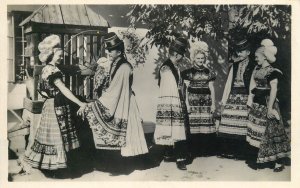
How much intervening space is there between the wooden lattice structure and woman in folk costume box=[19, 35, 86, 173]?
0.05m

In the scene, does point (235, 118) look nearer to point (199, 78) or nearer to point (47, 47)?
point (199, 78)

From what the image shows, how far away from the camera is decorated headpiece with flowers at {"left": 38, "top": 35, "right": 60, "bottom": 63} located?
3.27 metres

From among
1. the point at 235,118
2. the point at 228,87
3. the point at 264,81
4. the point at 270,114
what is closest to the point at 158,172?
the point at 235,118

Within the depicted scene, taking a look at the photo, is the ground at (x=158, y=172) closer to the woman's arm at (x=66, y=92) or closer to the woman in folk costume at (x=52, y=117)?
the woman in folk costume at (x=52, y=117)

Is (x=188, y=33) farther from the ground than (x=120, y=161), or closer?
farther from the ground

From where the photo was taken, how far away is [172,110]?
3.36m

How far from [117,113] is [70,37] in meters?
0.70

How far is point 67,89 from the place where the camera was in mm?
3295

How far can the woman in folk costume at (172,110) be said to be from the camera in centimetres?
336

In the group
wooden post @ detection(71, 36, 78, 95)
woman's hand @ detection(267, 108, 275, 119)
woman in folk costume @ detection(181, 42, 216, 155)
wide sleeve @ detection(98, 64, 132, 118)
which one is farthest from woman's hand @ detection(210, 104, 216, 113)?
wooden post @ detection(71, 36, 78, 95)

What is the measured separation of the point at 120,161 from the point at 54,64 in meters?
0.92
